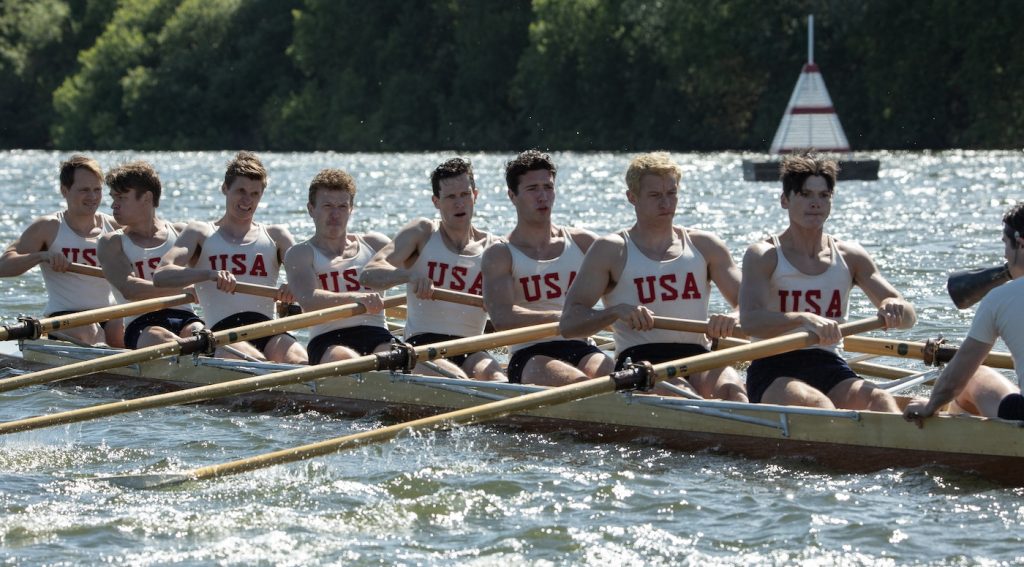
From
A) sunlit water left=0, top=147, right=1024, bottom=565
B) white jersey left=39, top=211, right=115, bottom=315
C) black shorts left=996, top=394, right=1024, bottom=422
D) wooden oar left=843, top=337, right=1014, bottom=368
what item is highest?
white jersey left=39, top=211, right=115, bottom=315

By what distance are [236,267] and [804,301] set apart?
12.1 ft

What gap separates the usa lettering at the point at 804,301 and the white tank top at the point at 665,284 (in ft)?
1.83

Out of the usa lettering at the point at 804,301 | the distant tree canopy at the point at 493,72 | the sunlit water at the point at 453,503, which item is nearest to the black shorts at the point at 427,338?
the sunlit water at the point at 453,503

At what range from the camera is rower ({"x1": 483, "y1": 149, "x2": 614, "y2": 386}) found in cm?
820

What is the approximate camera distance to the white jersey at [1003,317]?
6.07 metres

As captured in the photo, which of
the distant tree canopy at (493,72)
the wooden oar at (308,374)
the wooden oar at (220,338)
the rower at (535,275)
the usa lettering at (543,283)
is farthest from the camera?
the distant tree canopy at (493,72)

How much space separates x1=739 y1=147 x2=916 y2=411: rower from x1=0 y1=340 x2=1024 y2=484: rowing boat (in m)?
0.19

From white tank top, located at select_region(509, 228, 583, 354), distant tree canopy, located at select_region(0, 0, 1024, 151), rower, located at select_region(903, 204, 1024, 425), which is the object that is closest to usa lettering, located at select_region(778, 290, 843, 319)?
rower, located at select_region(903, 204, 1024, 425)

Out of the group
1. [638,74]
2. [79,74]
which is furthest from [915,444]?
[79,74]

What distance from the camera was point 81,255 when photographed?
408 inches

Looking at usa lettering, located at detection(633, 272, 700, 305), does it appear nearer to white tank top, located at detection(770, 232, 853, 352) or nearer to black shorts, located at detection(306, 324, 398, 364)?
white tank top, located at detection(770, 232, 853, 352)

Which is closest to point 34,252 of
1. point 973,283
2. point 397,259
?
point 397,259

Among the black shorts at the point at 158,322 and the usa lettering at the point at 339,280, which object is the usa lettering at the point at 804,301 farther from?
the black shorts at the point at 158,322

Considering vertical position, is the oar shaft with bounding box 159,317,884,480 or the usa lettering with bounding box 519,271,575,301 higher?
the usa lettering with bounding box 519,271,575,301
